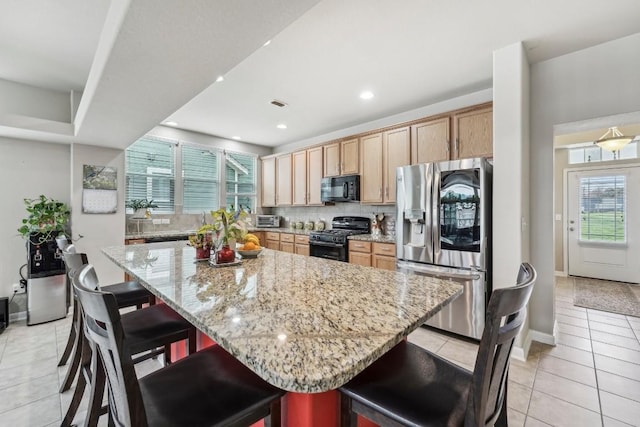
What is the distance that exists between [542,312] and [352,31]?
123 inches

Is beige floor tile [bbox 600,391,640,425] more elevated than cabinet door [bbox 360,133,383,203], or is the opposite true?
cabinet door [bbox 360,133,383,203]

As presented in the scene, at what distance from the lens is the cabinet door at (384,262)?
3411mm

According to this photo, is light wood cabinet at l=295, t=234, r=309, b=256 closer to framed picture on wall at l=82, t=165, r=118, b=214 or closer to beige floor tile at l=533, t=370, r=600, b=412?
framed picture on wall at l=82, t=165, r=118, b=214

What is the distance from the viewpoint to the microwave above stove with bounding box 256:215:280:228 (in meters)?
5.71

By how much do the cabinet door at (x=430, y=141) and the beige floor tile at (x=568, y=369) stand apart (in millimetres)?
2136

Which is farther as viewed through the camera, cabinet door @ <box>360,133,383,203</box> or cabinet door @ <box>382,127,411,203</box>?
cabinet door @ <box>360,133,383,203</box>

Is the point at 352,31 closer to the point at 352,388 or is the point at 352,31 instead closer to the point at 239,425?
the point at 352,388

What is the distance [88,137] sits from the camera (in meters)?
3.26

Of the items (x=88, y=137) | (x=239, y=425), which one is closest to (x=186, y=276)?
(x=239, y=425)

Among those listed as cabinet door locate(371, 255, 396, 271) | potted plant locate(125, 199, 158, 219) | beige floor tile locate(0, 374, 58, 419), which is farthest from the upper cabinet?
beige floor tile locate(0, 374, 58, 419)

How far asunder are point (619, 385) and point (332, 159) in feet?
12.7

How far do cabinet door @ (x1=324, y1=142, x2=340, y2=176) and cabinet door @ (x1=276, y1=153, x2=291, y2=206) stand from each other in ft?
3.06

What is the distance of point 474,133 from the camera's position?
3.04 metres

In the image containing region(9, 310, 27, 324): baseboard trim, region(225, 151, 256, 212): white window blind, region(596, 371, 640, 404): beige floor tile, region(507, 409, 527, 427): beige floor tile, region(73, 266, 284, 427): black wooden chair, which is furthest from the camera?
region(225, 151, 256, 212): white window blind
